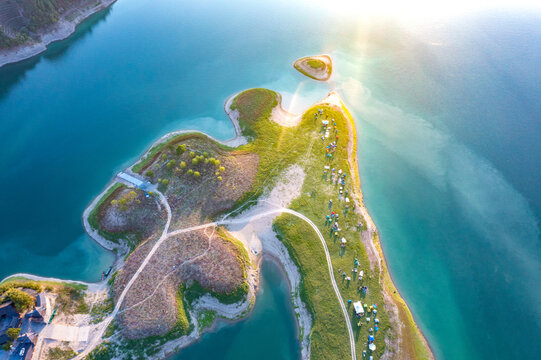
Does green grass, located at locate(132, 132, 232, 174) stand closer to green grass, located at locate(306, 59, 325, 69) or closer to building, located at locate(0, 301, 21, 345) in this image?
building, located at locate(0, 301, 21, 345)

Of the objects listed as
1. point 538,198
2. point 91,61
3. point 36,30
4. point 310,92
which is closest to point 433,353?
point 538,198

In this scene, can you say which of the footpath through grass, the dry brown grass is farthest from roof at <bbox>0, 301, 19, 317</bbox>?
the footpath through grass

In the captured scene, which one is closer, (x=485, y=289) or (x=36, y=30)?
(x=485, y=289)

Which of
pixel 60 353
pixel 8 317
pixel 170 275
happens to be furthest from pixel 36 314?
pixel 170 275

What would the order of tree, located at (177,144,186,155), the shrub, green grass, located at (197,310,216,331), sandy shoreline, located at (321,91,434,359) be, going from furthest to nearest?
tree, located at (177,144,186,155)
the shrub
green grass, located at (197,310,216,331)
sandy shoreline, located at (321,91,434,359)

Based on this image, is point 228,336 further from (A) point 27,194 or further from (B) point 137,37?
(B) point 137,37
